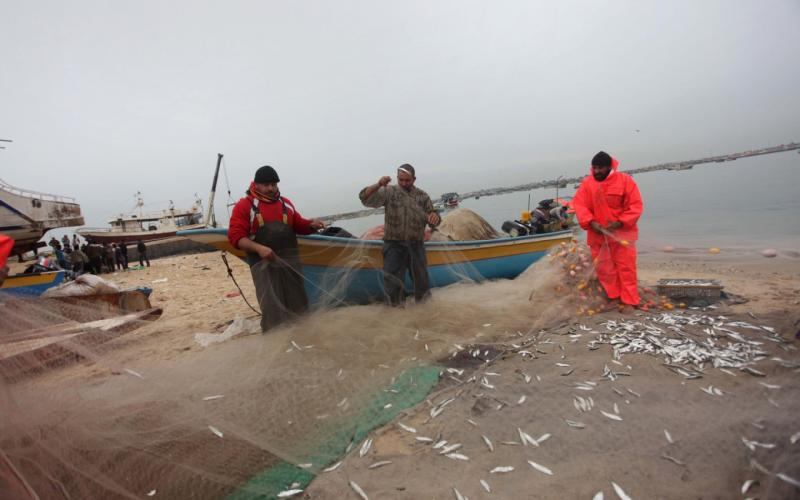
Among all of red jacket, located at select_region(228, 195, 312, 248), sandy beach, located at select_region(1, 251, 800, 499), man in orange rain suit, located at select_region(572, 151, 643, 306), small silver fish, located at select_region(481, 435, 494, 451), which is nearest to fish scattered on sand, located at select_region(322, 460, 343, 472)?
sandy beach, located at select_region(1, 251, 800, 499)

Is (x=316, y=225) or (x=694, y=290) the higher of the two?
(x=316, y=225)

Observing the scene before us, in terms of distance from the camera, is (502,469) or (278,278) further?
(278,278)

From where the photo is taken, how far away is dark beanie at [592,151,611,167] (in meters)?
5.50

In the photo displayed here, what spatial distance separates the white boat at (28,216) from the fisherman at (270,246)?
21.2 m

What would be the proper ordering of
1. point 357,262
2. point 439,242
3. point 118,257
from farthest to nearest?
1. point 118,257
2. point 439,242
3. point 357,262

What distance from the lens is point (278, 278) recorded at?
15.5 ft

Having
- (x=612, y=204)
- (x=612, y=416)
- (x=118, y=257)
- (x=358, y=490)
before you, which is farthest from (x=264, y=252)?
(x=118, y=257)

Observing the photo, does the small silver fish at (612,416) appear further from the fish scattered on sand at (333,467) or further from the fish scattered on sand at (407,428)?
the fish scattered on sand at (333,467)

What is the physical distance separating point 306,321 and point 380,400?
1.51 m

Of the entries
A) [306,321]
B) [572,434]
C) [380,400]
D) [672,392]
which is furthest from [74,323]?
[672,392]

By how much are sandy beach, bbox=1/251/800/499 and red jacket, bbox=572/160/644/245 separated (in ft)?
4.14

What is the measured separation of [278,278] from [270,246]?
1.38 feet

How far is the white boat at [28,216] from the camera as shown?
19781 millimetres

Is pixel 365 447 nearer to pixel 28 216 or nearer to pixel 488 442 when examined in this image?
pixel 488 442
